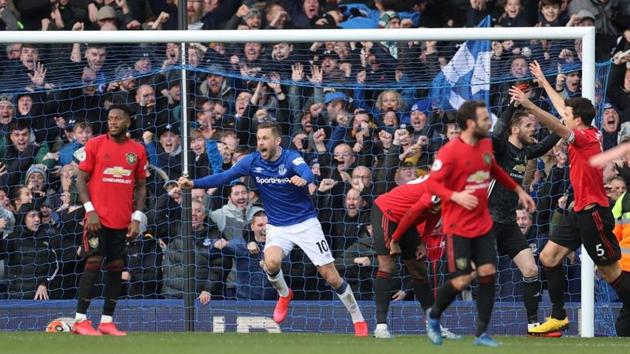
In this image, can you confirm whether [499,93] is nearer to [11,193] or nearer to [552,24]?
[552,24]

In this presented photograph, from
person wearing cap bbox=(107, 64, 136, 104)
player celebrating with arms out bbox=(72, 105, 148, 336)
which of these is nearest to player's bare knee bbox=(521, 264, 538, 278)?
player celebrating with arms out bbox=(72, 105, 148, 336)

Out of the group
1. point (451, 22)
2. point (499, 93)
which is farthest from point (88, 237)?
point (451, 22)

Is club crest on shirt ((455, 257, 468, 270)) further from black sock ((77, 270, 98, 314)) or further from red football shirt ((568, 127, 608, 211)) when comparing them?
black sock ((77, 270, 98, 314))

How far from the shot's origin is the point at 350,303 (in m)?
13.6

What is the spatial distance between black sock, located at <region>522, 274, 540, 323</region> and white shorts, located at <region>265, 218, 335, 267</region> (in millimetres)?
1949

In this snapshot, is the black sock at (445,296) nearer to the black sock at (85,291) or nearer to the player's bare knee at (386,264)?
the player's bare knee at (386,264)

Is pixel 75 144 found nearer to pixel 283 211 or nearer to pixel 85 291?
pixel 85 291

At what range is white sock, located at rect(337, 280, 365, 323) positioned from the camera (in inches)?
536

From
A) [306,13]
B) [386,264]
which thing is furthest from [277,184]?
[306,13]

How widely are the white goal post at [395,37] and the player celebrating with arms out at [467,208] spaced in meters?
2.60

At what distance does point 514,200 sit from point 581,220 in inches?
29.4

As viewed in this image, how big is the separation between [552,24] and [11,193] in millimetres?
6728

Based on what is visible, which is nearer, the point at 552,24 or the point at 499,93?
the point at 499,93

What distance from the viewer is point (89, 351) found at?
11266 millimetres
